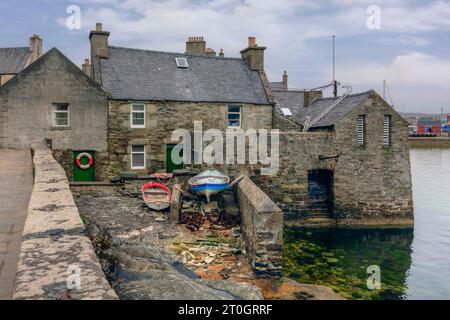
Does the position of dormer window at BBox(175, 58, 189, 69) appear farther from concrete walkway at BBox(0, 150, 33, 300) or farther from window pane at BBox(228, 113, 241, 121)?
concrete walkway at BBox(0, 150, 33, 300)

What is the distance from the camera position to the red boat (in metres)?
16.0

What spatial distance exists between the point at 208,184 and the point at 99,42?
13915 mm

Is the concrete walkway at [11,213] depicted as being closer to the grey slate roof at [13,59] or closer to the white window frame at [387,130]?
the white window frame at [387,130]

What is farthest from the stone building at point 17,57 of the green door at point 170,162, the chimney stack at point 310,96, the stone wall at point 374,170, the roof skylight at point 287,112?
the stone wall at point 374,170

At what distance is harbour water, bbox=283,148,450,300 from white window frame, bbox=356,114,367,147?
472cm

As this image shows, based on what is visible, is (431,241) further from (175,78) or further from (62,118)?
(62,118)

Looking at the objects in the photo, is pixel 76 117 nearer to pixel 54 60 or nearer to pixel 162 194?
pixel 54 60

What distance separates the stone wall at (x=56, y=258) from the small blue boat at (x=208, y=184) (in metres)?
10.7

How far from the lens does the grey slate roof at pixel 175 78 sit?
82.0 ft

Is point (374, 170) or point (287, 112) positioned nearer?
point (374, 170)

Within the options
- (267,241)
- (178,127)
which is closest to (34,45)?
(178,127)

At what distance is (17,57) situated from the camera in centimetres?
4741

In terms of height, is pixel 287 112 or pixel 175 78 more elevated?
pixel 175 78
